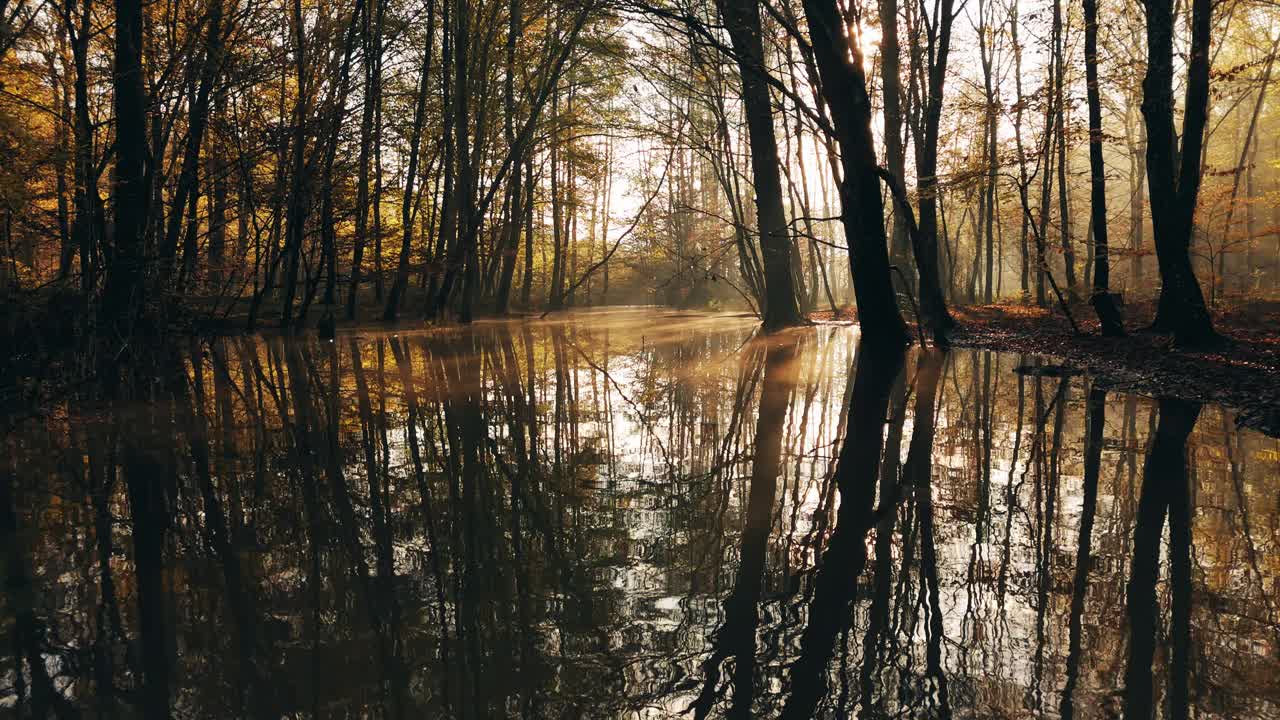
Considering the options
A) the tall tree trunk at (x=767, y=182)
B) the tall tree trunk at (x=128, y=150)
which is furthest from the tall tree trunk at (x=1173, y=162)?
the tall tree trunk at (x=128, y=150)

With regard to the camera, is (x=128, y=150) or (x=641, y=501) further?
(x=128, y=150)

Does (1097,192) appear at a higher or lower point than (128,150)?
lower

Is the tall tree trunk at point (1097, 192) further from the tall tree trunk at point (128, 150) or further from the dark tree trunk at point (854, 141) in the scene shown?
the tall tree trunk at point (128, 150)

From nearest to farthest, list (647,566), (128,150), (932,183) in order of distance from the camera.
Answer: (647,566) < (128,150) < (932,183)

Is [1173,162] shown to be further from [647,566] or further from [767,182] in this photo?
[647,566]

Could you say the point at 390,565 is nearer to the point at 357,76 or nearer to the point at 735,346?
the point at 735,346

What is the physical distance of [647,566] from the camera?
9.17 ft

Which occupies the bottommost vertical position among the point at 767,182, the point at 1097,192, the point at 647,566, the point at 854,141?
the point at 647,566

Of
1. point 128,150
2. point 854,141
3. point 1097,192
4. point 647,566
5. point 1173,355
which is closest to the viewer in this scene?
point 647,566

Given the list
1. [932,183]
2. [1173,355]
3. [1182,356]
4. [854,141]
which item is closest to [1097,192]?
[932,183]

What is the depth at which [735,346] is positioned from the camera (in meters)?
13.1

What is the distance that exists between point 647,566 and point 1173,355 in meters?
8.62

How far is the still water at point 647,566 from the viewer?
6.37ft

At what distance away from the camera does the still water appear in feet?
6.37
